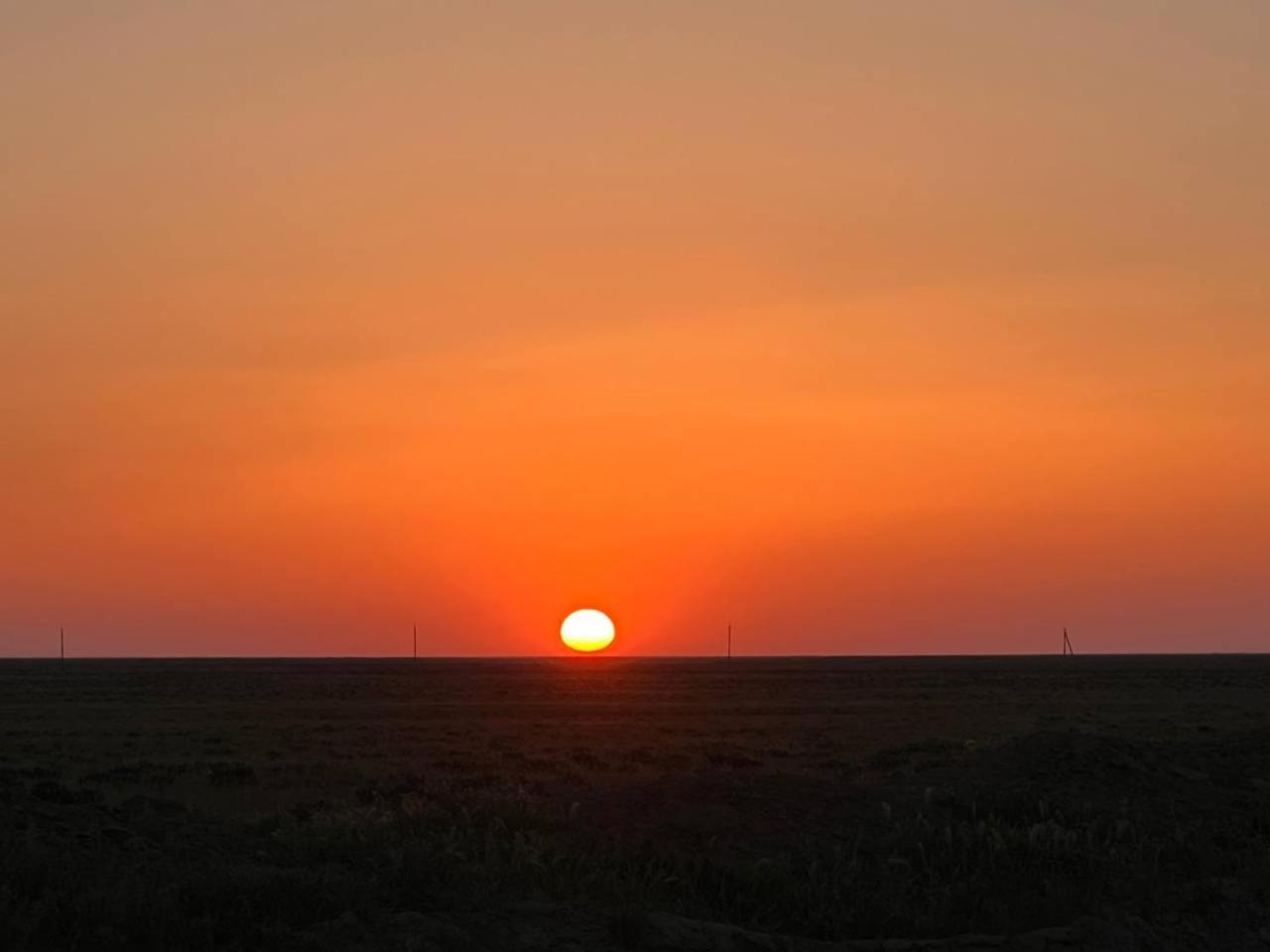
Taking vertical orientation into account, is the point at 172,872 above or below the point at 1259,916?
above

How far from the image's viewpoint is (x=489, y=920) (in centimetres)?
1153

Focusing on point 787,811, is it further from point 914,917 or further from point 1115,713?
point 1115,713

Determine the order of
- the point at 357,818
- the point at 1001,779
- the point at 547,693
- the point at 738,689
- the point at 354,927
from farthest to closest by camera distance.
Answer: the point at 738,689, the point at 547,693, the point at 1001,779, the point at 357,818, the point at 354,927

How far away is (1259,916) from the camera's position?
49.5 feet

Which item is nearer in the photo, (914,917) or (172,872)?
(172,872)

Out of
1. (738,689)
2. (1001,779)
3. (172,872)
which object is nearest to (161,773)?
(1001,779)

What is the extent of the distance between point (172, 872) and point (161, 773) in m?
23.3

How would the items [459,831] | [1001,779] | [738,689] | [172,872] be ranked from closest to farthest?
[172,872] → [459,831] → [1001,779] → [738,689]

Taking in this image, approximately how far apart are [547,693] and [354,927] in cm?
7841

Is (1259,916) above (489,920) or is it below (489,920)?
below

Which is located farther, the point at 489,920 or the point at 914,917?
the point at 914,917

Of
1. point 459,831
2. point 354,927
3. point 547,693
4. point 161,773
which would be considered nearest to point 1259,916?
point 459,831

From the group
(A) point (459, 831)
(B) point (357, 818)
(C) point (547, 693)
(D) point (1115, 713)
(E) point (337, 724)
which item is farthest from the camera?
(C) point (547, 693)

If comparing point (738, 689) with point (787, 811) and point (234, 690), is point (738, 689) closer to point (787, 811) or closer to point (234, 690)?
point (234, 690)
